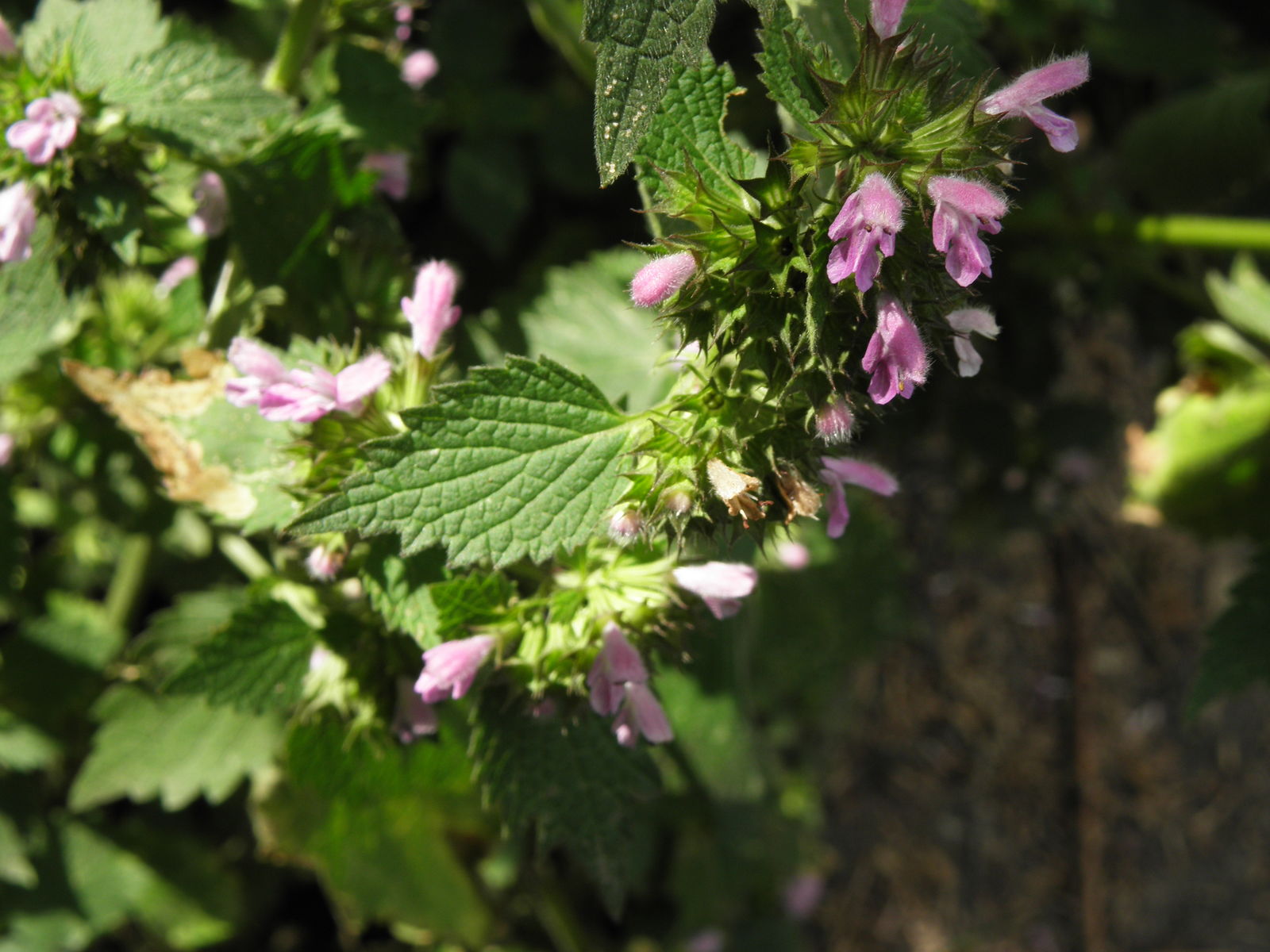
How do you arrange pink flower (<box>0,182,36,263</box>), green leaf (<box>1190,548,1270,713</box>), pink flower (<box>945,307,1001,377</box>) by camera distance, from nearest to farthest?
pink flower (<box>945,307,1001,377</box>)
pink flower (<box>0,182,36,263</box>)
green leaf (<box>1190,548,1270,713</box>)

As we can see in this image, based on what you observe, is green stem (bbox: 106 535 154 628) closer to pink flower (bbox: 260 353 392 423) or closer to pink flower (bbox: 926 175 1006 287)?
pink flower (bbox: 260 353 392 423)

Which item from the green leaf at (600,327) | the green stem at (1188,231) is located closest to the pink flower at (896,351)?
the green leaf at (600,327)

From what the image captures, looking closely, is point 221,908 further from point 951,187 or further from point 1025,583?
point 1025,583

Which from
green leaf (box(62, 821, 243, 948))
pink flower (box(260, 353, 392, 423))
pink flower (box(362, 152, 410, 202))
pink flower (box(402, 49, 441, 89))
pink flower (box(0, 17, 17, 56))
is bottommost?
green leaf (box(62, 821, 243, 948))

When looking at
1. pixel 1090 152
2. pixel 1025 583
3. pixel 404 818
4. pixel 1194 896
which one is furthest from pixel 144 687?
pixel 1194 896

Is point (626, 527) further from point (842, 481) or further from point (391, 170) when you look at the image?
point (391, 170)

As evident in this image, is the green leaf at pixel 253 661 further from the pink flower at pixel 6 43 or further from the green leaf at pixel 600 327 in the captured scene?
the pink flower at pixel 6 43

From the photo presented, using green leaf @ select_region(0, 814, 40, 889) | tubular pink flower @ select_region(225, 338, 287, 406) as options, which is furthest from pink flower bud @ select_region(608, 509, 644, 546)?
green leaf @ select_region(0, 814, 40, 889)

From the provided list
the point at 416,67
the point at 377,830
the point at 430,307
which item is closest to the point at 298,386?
the point at 430,307
